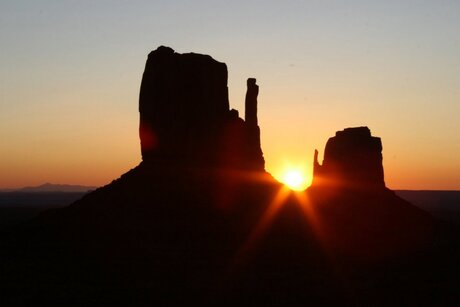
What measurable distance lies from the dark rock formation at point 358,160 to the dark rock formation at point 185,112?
35.3 meters

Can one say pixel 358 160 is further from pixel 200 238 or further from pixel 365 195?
pixel 200 238

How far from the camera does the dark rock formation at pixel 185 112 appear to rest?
55.5 m

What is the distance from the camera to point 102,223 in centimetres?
5038

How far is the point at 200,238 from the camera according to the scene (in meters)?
48.2

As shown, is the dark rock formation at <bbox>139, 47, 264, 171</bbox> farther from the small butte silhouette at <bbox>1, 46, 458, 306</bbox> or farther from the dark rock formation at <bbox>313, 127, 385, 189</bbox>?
the dark rock formation at <bbox>313, 127, 385, 189</bbox>

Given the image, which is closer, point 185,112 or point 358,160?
point 185,112

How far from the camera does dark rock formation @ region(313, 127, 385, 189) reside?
296ft

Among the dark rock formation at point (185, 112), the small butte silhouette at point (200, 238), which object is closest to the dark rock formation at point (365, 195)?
the small butte silhouette at point (200, 238)

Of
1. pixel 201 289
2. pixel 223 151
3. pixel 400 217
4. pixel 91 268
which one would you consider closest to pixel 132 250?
pixel 91 268

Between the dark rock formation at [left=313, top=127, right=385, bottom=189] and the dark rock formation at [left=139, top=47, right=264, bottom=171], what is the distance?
3532cm

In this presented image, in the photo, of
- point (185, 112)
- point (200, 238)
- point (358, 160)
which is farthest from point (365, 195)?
point (200, 238)

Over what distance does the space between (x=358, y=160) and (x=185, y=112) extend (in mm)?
39961

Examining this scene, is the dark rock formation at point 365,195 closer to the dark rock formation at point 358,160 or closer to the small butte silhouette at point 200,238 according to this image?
the dark rock formation at point 358,160

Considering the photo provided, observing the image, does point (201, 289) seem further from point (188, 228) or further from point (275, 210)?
point (275, 210)
